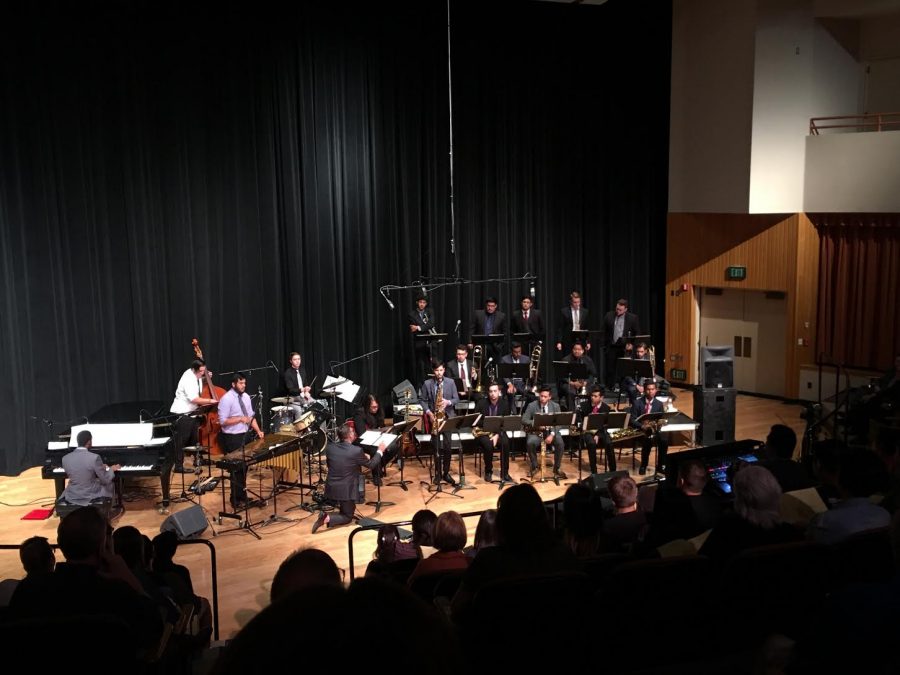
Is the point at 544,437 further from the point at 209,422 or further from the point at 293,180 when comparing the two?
the point at 293,180

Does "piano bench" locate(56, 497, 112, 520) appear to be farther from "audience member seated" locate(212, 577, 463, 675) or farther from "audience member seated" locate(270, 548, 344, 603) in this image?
"audience member seated" locate(212, 577, 463, 675)

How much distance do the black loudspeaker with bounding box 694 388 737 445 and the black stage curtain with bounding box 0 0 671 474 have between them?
4179 millimetres

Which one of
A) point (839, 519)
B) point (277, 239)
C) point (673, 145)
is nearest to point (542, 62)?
point (673, 145)

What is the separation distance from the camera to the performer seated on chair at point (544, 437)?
12.0m

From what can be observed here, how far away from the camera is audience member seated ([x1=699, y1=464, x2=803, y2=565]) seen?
14.7ft

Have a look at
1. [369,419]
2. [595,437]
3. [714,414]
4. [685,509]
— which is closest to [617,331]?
[714,414]

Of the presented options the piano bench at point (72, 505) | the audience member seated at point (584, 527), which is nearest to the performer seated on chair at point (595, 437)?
the piano bench at point (72, 505)

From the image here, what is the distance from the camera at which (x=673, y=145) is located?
54.8ft

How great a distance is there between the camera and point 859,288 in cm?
1460

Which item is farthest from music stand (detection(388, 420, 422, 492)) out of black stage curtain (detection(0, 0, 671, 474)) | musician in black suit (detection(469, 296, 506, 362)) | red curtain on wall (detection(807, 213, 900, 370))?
red curtain on wall (detection(807, 213, 900, 370))

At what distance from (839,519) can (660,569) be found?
111 cm

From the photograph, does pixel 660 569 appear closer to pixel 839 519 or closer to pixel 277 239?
pixel 839 519

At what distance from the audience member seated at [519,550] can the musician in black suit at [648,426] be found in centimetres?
804

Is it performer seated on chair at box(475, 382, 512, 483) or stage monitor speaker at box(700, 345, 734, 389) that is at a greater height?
stage monitor speaker at box(700, 345, 734, 389)
